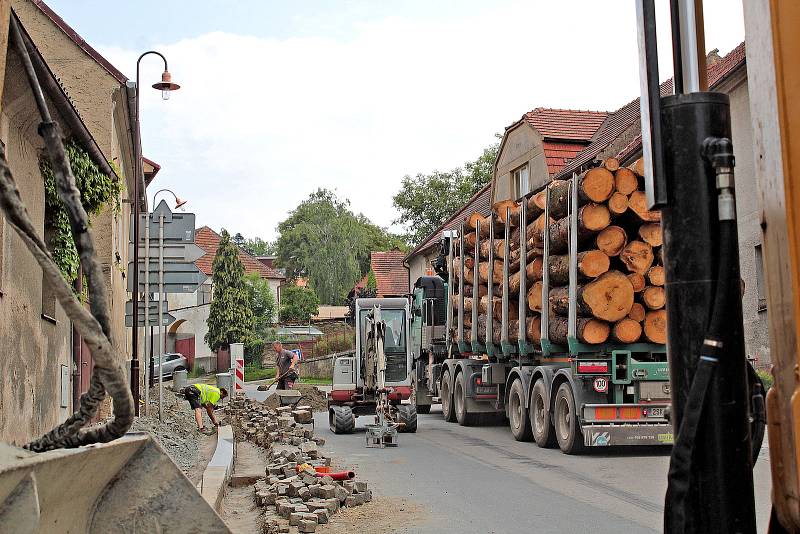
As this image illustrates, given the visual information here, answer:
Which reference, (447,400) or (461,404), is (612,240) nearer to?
(461,404)

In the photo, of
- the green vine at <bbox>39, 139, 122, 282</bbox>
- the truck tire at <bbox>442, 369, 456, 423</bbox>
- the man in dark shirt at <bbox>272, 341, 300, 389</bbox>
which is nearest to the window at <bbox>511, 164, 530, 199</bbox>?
the man in dark shirt at <bbox>272, 341, 300, 389</bbox>

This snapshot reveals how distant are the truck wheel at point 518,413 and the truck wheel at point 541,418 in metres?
0.36

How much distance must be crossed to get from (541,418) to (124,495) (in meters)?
12.1

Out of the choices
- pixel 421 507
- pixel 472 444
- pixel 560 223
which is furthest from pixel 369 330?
pixel 421 507

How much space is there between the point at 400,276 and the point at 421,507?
156ft

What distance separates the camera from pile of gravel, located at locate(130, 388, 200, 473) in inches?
523

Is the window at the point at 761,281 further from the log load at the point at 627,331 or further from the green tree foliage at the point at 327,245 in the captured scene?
the green tree foliage at the point at 327,245

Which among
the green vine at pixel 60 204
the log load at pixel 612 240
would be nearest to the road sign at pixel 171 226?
the green vine at pixel 60 204

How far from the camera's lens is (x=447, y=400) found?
2097 cm

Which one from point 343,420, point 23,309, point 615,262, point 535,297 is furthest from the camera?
point 343,420

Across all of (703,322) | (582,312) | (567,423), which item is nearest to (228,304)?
(567,423)

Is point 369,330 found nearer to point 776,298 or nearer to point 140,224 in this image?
point 140,224

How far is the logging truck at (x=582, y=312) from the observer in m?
13.4

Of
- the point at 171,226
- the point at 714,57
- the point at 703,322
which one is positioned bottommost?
the point at 703,322
